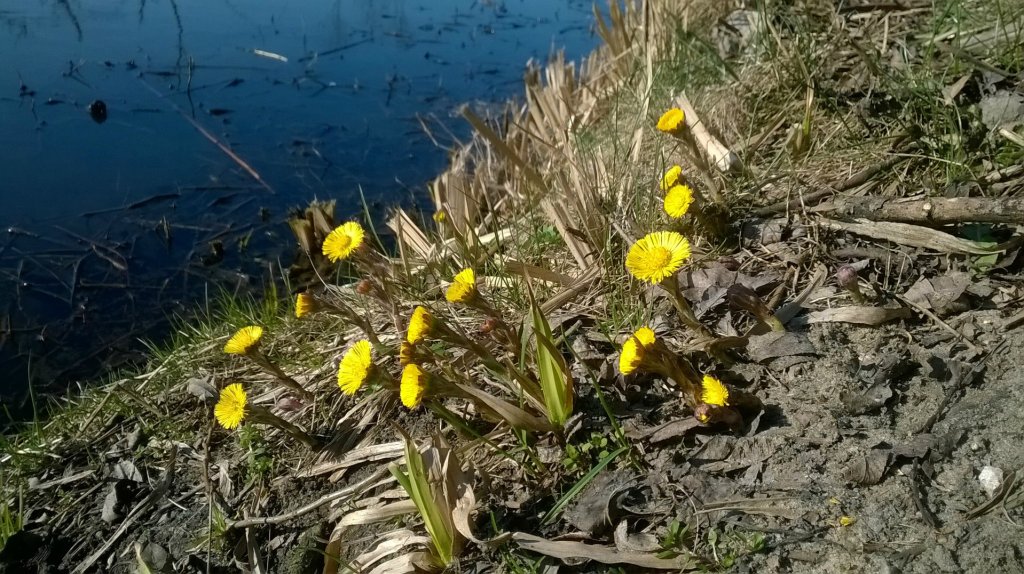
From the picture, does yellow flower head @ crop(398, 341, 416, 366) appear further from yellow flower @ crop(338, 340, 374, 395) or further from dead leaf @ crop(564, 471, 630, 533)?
dead leaf @ crop(564, 471, 630, 533)

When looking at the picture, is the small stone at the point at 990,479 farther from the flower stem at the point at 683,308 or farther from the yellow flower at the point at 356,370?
the yellow flower at the point at 356,370

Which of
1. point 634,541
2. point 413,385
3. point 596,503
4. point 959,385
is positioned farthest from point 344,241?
point 959,385

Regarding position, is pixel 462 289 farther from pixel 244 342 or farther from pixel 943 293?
pixel 943 293

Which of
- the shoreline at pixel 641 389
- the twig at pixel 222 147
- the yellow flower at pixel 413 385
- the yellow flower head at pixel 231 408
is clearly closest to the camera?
the shoreline at pixel 641 389

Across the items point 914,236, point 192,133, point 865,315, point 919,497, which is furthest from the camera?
point 192,133

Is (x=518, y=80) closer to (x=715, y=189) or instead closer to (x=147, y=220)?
(x=147, y=220)

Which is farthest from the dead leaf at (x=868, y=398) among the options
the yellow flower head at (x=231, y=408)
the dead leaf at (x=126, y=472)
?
the dead leaf at (x=126, y=472)
